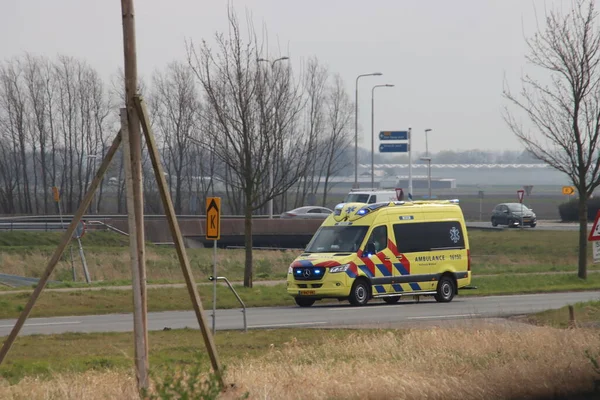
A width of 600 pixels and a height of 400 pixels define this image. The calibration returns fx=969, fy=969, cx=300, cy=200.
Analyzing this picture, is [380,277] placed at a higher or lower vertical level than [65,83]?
lower

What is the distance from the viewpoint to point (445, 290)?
2447cm

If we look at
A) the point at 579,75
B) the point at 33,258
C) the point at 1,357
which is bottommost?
the point at 33,258

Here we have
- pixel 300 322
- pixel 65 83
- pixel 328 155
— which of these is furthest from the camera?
pixel 328 155

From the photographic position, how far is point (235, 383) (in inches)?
331

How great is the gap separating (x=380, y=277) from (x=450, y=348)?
12.2m

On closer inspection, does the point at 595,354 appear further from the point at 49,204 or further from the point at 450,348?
the point at 49,204

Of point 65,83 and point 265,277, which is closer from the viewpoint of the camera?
point 265,277

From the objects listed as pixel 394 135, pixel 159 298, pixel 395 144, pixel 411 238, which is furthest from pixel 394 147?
pixel 159 298

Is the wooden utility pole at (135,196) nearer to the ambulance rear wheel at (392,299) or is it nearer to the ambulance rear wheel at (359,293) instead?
the ambulance rear wheel at (359,293)

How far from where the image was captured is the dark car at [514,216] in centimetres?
6147

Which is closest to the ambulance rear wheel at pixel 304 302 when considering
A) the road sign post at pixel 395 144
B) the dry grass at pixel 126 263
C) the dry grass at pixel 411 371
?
the dry grass at pixel 411 371

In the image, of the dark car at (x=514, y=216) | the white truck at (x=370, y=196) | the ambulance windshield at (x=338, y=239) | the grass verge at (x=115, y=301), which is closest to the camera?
the grass verge at (x=115, y=301)

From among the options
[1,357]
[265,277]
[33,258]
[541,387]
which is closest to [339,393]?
[541,387]

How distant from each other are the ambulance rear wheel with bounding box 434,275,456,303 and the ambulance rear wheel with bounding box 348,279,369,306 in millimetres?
2190
